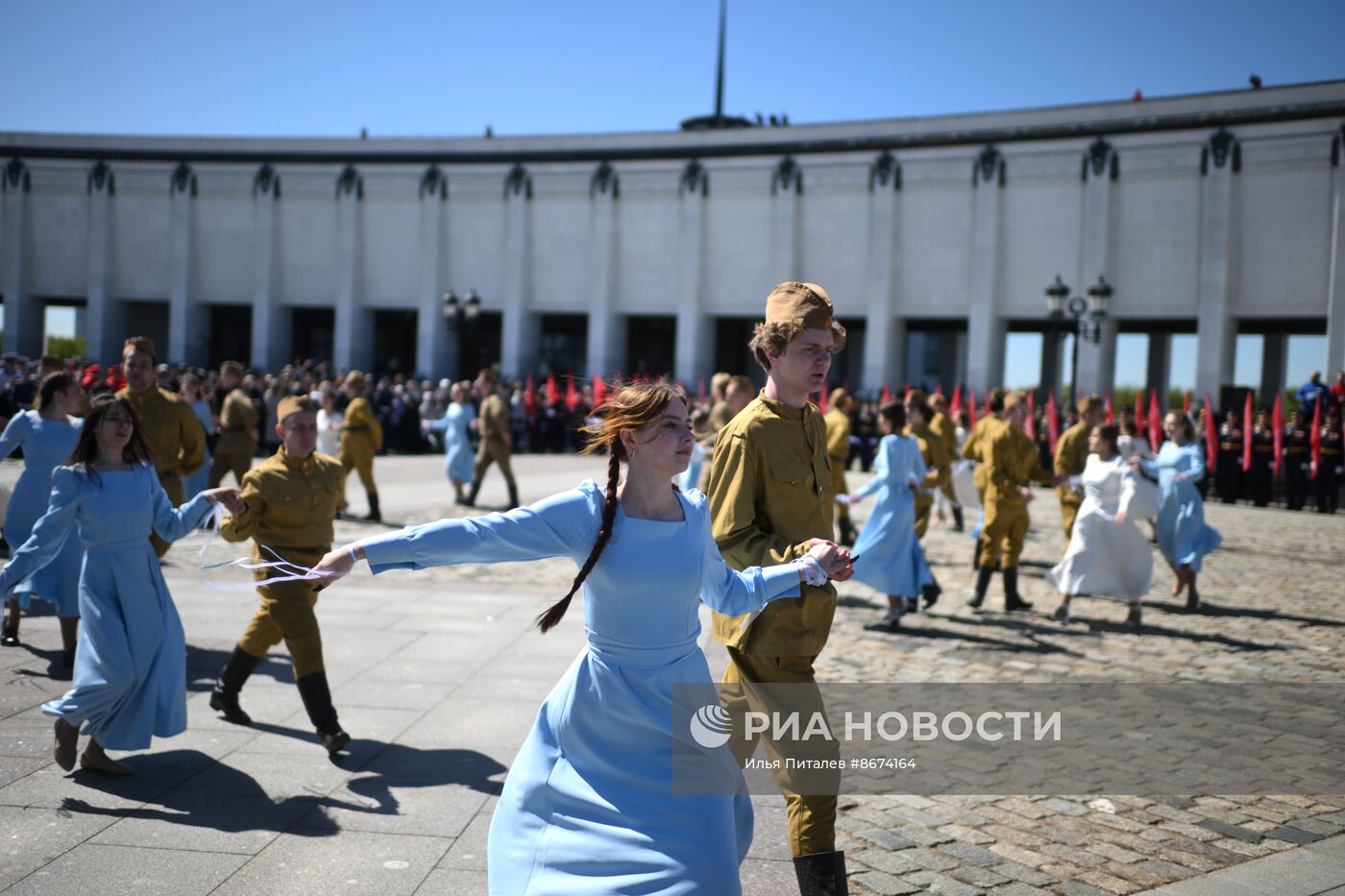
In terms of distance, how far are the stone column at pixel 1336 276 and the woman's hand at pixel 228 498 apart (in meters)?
30.5

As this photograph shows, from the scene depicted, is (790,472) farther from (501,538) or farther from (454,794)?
(454,794)

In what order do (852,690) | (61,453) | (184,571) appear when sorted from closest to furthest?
(852,690), (61,453), (184,571)

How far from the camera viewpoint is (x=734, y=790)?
3182mm

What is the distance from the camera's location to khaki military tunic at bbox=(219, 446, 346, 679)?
18.1 ft

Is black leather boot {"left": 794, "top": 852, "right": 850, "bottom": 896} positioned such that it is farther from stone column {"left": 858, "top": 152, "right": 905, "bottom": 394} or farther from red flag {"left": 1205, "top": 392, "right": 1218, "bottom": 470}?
stone column {"left": 858, "top": 152, "right": 905, "bottom": 394}

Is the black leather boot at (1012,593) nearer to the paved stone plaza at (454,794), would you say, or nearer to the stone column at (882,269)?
the paved stone plaza at (454,794)

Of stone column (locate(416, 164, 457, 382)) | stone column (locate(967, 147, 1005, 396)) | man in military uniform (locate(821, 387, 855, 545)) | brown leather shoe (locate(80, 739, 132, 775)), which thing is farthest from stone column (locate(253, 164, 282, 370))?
brown leather shoe (locate(80, 739, 132, 775))

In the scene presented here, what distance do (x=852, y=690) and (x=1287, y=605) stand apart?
20.1 ft

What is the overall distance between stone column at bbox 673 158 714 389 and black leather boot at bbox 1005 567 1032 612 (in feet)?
91.5

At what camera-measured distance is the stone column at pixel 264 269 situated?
137 feet

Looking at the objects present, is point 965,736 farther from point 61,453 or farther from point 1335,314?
point 1335,314

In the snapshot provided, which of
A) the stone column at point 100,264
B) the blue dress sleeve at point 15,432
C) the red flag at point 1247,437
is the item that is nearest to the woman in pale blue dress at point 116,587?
the blue dress sleeve at point 15,432

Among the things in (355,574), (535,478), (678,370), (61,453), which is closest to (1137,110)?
(678,370)

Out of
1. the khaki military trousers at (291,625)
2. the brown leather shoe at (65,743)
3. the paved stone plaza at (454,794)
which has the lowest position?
the paved stone plaza at (454,794)
